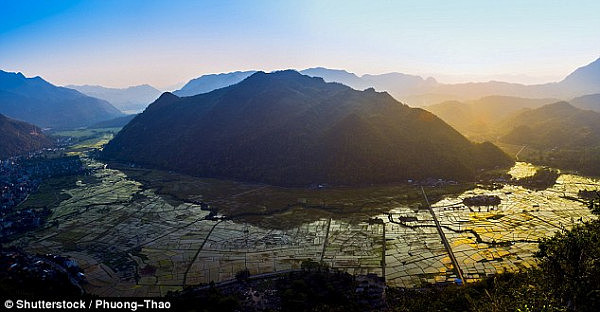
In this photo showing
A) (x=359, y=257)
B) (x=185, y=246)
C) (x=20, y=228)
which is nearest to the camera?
(x=359, y=257)

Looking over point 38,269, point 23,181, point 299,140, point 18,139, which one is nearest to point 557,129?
point 299,140

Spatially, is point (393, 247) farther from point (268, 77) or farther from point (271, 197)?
point (268, 77)

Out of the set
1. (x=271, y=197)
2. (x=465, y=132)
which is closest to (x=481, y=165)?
(x=271, y=197)

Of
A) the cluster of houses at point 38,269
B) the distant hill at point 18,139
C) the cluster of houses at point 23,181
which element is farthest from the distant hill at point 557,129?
the distant hill at point 18,139

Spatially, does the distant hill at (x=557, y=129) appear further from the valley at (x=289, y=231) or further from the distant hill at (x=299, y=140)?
the valley at (x=289, y=231)

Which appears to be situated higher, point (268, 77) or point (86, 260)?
point (268, 77)

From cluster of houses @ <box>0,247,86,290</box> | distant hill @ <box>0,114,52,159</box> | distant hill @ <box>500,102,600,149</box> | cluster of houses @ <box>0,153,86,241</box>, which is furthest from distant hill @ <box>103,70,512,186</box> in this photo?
cluster of houses @ <box>0,247,86,290</box>

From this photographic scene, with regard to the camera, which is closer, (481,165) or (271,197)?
(271,197)

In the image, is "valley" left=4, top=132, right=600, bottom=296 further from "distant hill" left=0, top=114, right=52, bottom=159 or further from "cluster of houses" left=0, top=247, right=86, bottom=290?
"distant hill" left=0, top=114, right=52, bottom=159
